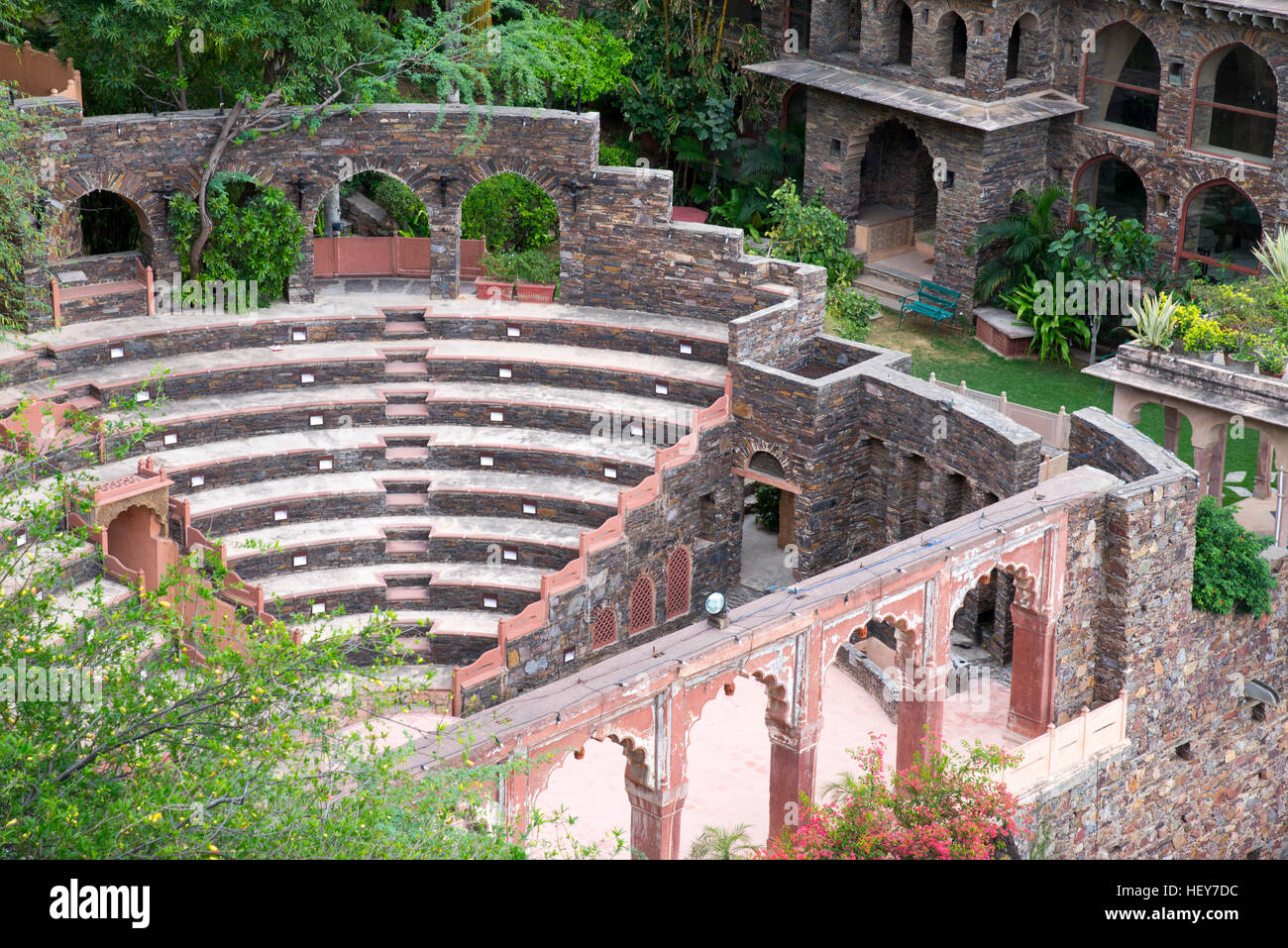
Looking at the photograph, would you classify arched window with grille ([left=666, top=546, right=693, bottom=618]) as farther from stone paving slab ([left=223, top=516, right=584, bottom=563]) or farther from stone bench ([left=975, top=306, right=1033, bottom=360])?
stone bench ([left=975, top=306, right=1033, bottom=360])

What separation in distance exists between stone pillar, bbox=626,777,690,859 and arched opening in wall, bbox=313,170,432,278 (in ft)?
50.5

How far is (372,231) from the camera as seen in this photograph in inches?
1865

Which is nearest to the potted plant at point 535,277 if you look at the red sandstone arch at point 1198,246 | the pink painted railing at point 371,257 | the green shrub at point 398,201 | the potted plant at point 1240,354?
the pink painted railing at point 371,257

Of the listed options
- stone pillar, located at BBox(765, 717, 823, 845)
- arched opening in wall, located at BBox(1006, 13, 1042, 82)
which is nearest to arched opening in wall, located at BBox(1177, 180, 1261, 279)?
arched opening in wall, located at BBox(1006, 13, 1042, 82)

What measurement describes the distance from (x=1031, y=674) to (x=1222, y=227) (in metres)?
17.7

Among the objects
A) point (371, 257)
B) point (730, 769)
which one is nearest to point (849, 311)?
point (371, 257)

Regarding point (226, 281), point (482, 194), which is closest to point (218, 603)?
point (226, 281)

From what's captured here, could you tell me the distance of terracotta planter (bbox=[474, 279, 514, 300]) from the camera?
41344mm

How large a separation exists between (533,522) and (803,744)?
314 inches

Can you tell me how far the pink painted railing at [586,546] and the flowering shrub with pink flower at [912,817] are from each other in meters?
5.59

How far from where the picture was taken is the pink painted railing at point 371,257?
42.0 metres

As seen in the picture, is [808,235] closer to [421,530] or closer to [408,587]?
[421,530]

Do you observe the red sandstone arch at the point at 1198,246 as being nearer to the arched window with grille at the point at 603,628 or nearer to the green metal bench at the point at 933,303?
the green metal bench at the point at 933,303

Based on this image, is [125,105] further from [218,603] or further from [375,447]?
[218,603]
